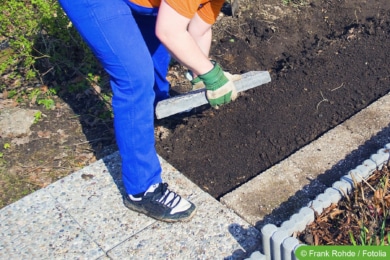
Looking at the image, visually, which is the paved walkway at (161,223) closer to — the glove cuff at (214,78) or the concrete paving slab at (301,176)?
the concrete paving slab at (301,176)

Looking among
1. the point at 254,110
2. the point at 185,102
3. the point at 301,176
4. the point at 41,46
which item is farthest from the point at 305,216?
the point at 41,46

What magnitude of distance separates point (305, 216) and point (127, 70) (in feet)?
4.02

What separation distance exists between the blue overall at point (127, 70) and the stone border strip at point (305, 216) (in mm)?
809

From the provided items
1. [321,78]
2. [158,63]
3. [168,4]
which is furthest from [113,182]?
[321,78]

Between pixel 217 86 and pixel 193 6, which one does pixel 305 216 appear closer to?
pixel 217 86

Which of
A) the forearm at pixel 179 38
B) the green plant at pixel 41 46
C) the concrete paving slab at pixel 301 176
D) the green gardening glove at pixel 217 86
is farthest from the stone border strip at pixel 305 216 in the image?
the green plant at pixel 41 46

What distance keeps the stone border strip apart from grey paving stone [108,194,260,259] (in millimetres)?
215

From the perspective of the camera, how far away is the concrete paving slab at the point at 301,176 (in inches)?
129

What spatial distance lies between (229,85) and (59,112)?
6.25 feet

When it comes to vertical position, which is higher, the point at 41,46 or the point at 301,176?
the point at 41,46

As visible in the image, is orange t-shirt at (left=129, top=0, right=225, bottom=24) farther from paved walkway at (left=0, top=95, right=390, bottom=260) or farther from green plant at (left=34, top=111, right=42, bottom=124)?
green plant at (left=34, top=111, right=42, bottom=124)

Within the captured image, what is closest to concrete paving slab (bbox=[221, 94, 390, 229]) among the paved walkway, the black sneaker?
the paved walkway

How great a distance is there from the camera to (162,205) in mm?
3252

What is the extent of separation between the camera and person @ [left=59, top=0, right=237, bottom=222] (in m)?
2.73
